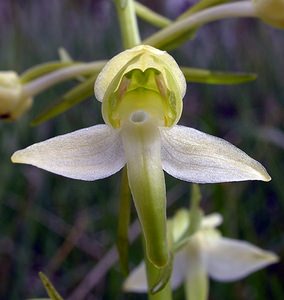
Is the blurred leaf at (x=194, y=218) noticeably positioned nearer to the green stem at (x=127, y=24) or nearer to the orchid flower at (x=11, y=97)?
the green stem at (x=127, y=24)

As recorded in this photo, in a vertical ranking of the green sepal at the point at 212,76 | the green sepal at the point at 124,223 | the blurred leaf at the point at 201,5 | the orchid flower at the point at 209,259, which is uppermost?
the blurred leaf at the point at 201,5

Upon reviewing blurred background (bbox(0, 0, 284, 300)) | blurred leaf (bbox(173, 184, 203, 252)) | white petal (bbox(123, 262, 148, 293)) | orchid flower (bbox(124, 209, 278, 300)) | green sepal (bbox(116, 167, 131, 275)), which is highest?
blurred background (bbox(0, 0, 284, 300))

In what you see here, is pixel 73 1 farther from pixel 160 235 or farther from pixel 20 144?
pixel 160 235

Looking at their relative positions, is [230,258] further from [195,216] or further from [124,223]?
[124,223]

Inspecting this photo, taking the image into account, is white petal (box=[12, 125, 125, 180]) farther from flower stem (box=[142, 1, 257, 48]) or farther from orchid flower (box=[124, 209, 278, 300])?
orchid flower (box=[124, 209, 278, 300])

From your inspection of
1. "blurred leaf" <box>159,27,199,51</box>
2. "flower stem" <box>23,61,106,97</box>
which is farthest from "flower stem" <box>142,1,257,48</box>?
"flower stem" <box>23,61,106,97</box>

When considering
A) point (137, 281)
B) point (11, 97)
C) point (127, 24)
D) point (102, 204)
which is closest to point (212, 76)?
point (127, 24)

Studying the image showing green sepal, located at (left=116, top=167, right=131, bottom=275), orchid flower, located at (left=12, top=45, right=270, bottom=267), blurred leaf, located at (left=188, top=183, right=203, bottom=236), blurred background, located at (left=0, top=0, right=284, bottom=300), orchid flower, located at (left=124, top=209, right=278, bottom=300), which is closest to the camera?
orchid flower, located at (left=12, top=45, right=270, bottom=267)

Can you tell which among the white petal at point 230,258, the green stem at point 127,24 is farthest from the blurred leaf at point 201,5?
the white petal at point 230,258
